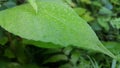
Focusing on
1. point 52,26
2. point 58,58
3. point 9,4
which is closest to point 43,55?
point 58,58

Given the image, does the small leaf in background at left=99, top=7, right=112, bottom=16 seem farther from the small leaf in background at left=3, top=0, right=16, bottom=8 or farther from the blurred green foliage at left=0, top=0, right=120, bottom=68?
the small leaf in background at left=3, top=0, right=16, bottom=8

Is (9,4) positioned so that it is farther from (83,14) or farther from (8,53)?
(83,14)

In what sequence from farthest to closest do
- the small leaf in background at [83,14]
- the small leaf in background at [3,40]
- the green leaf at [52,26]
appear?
1. the small leaf in background at [83,14]
2. the small leaf in background at [3,40]
3. the green leaf at [52,26]

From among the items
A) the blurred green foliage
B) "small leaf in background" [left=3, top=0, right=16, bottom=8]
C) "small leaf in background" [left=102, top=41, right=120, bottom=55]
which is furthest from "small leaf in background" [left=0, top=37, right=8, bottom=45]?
"small leaf in background" [left=102, top=41, right=120, bottom=55]

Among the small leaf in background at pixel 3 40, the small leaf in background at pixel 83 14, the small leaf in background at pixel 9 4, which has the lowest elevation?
the small leaf in background at pixel 83 14

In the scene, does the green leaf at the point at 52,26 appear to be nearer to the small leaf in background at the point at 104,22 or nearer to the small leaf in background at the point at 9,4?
the small leaf in background at the point at 9,4

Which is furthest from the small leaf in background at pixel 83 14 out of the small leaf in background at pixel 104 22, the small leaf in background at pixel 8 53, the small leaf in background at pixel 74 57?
the small leaf in background at pixel 8 53

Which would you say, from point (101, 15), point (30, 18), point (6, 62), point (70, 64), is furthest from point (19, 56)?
point (101, 15)

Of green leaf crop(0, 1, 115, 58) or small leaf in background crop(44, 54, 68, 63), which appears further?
small leaf in background crop(44, 54, 68, 63)
